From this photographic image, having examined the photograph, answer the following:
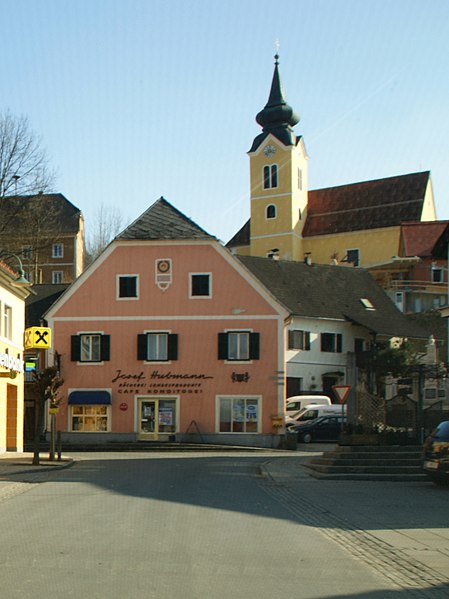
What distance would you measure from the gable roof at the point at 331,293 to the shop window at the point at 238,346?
39.5 ft

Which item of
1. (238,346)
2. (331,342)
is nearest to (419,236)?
(331,342)

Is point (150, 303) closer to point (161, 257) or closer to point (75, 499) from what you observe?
point (161, 257)

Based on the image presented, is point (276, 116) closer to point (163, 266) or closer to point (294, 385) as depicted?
point (294, 385)

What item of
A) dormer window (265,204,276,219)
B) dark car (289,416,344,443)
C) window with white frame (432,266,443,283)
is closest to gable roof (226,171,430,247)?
dormer window (265,204,276,219)

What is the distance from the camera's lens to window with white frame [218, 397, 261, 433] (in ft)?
155

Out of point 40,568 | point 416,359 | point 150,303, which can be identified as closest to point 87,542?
point 40,568

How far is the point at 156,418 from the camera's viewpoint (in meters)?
48.3

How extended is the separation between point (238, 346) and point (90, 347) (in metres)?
7.54

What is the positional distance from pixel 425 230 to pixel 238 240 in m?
25.1

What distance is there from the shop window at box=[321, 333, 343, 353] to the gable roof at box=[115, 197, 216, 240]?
1535 centimetres

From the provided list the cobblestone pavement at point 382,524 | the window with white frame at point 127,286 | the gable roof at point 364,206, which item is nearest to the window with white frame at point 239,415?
the window with white frame at point 127,286

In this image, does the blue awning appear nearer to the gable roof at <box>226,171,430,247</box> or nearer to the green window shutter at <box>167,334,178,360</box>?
the green window shutter at <box>167,334,178,360</box>

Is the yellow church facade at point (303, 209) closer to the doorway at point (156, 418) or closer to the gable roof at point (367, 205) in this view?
the gable roof at point (367, 205)

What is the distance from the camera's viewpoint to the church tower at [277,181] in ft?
335
